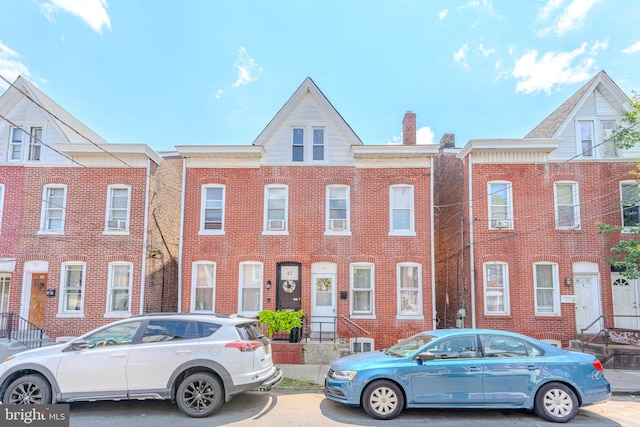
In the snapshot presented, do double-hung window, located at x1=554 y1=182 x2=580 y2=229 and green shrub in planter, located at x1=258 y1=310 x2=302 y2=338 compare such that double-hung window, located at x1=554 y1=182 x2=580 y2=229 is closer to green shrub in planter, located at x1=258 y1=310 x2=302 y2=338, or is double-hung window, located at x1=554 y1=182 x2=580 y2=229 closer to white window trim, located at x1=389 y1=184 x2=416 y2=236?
white window trim, located at x1=389 y1=184 x2=416 y2=236

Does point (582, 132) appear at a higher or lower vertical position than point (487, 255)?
higher

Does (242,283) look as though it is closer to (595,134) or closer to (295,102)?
(295,102)

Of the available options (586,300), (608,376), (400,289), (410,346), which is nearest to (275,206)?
(400,289)

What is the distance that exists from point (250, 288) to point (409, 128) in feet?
30.9

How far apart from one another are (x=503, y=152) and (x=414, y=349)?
10.0 meters

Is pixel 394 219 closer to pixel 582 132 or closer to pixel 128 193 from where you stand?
pixel 582 132

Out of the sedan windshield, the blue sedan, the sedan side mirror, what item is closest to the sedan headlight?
the blue sedan

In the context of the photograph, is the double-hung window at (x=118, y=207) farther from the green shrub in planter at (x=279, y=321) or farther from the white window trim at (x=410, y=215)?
the white window trim at (x=410, y=215)

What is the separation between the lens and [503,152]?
14.4 metres

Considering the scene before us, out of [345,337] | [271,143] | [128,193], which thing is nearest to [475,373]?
[345,337]

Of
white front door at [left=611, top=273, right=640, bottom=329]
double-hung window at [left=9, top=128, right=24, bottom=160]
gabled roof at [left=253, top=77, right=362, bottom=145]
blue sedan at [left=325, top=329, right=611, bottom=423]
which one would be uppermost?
gabled roof at [left=253, top=77, right=362, bottom=145]

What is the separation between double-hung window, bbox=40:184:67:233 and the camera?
14.6 meters

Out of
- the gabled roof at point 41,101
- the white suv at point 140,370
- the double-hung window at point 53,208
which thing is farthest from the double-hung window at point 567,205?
the double-hung window at point 53,208

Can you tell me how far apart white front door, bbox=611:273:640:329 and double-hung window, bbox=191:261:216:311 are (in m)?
14.4
